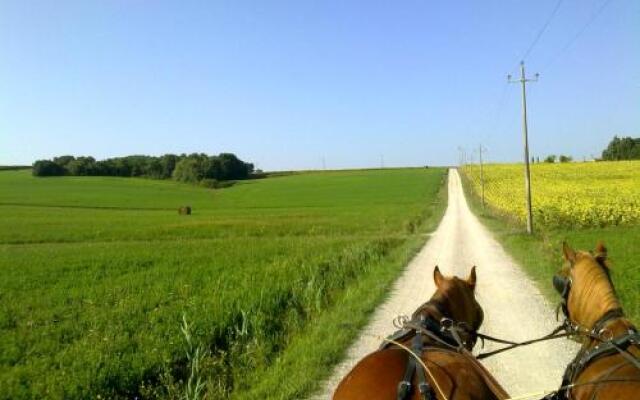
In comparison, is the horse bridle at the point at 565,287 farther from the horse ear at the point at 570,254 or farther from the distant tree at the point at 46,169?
the distant tree at the point at 46,169

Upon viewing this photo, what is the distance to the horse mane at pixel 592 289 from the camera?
4288 millimetres

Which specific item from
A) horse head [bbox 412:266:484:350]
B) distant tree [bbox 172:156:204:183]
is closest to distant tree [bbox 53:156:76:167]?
distant tree [bbox 172:156:204:183]

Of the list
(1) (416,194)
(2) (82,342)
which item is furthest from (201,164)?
(2) (82,342)

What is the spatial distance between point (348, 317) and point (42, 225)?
137 feet

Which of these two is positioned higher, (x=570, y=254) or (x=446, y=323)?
(x=570, y=254)

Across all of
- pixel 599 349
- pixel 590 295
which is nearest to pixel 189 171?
pixel 590 295

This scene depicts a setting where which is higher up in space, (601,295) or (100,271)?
(601,295)

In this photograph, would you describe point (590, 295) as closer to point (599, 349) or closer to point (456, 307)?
point (599, 349)

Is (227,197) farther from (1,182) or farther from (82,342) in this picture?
(82,342)

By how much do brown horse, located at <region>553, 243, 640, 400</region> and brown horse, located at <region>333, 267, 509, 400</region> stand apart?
67 cm

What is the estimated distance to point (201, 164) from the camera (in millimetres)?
125438

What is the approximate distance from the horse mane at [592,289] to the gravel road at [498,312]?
10.2 ft

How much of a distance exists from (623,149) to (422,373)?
130m

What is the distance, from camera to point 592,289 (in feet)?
14.4
